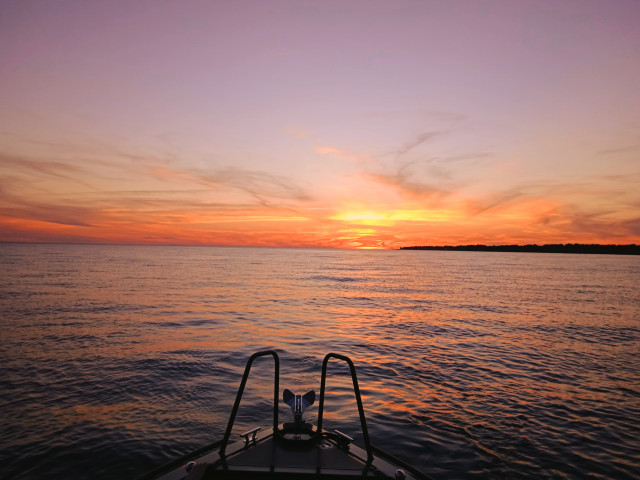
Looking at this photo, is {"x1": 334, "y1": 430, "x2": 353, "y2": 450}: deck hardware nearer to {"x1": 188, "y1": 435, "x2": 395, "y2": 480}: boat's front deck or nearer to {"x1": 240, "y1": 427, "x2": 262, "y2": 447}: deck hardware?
{"x1": 188, "y1": 435, "x2": 395, "y2": 480}: boat's front deck

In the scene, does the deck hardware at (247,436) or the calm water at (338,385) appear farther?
the calm water at (338,385)

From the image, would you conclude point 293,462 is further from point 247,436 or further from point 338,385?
point 338,385

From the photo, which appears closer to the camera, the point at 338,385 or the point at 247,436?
the point at 247,436

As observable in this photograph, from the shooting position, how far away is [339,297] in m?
36.4

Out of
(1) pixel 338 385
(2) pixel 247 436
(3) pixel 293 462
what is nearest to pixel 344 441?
(3) pixel 293 462

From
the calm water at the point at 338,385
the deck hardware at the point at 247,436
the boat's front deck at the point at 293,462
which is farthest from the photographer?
the calm water at the point at 338,385

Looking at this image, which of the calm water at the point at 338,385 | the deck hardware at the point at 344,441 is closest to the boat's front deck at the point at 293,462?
the deck hardware at the point at 344,441

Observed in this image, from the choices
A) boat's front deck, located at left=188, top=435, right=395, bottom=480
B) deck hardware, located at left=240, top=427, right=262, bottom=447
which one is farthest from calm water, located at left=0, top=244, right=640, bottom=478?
boat's front deck, located at left=188, top=435, right=395, bottom=480

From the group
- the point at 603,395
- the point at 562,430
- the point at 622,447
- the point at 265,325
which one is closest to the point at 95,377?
the point at 265,325

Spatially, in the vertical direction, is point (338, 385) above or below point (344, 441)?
below

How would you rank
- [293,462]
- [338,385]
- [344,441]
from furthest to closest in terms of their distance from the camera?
1. [338,385]
2. [344,441]
3. [293,462]

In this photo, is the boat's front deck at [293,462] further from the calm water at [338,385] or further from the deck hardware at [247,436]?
the calm water at [338,385]

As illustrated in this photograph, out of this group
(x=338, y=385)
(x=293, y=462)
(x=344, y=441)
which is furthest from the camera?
(x=338, y=385)

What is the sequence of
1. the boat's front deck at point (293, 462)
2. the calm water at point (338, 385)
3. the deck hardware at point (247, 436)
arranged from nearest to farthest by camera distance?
1. the boat's front deck at point (293, 462)
2. the deck hardware at point (247, 436)
3. the calm water at point (338, 385)
